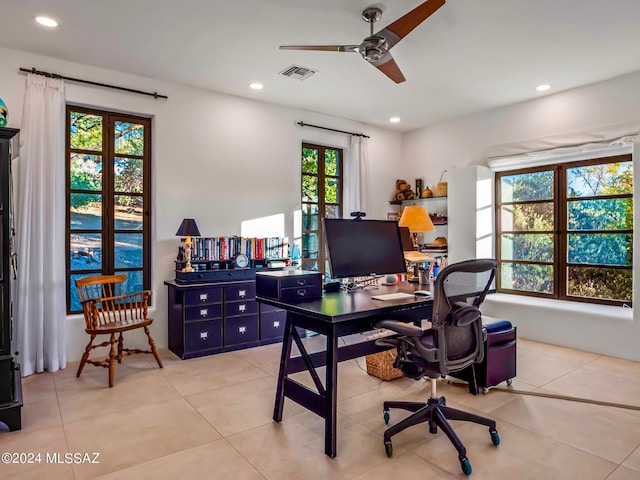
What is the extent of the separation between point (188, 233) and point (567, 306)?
4.24 m

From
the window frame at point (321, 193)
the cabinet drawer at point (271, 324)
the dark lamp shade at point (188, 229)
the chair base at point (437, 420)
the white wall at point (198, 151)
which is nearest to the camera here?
the chair base at point (437, 420)

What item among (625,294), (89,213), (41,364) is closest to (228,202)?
(89,213)

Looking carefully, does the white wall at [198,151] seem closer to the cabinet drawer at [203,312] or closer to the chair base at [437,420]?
the cabinet drawer at [203,312]

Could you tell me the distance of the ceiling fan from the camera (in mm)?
2486

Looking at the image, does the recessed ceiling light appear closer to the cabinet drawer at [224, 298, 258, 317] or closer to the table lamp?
the table lamp

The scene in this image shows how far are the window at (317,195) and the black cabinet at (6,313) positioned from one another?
3.42m

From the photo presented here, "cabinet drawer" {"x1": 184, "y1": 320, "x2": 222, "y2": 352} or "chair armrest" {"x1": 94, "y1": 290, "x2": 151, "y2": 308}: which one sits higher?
"chair armrest" {"x1": 94, "y1": 290, "x2": 151, "y2": 308}

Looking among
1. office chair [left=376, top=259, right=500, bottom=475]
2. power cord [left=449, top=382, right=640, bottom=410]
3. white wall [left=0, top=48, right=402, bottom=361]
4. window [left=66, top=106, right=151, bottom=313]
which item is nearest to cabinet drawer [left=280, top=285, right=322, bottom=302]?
office chair [left=376, top=259, right=500, bottom=475]

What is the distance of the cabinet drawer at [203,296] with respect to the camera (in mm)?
4078

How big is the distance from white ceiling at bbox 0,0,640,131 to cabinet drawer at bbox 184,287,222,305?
2238 millimetres

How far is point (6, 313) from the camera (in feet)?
8.66

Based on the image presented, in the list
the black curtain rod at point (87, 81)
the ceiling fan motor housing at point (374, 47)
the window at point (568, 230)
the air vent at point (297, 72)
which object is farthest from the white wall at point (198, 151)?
the window at point (568, 230)

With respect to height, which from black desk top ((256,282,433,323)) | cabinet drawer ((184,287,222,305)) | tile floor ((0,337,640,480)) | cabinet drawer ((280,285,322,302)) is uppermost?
cabinet drawer ((280,285,322,302))

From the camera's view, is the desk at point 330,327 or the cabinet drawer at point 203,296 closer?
the desk at point 330,327
